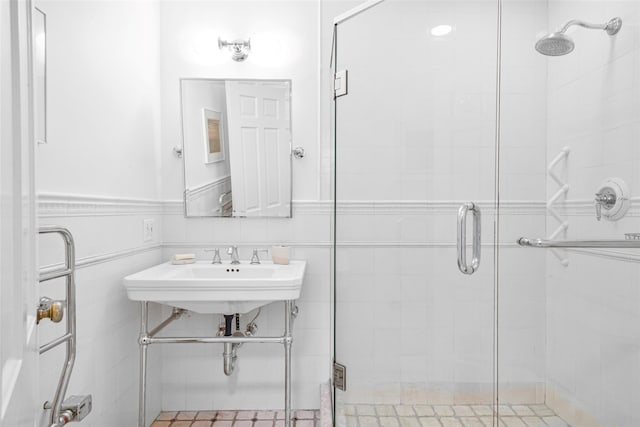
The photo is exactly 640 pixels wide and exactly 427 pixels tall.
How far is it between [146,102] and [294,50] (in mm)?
793

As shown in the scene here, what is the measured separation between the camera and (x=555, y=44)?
4.20ft

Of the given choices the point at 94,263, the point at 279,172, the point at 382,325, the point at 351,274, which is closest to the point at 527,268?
the point at 382,325

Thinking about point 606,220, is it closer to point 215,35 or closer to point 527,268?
point 527,268

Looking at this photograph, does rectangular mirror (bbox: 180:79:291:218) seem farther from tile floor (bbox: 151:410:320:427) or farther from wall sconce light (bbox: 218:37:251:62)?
tile floor (bbox: 151:410:320:427)

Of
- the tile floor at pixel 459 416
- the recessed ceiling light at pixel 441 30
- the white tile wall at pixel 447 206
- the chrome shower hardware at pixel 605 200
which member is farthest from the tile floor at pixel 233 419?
the recessed ceiling light at pixel 441 30

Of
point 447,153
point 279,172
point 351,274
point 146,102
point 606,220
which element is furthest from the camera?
point 279,172

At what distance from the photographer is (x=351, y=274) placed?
5.97ft

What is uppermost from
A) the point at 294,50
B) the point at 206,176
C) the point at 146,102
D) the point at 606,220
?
the point at 294,50

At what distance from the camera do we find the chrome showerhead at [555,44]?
50.0 inches

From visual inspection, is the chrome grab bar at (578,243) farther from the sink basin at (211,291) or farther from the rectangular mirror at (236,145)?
the rectangular mirror at (236,145)

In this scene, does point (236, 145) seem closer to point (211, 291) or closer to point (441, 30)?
point (211, 291)

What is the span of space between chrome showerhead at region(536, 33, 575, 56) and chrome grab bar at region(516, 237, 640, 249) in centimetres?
56

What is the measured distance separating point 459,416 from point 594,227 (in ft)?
2.36

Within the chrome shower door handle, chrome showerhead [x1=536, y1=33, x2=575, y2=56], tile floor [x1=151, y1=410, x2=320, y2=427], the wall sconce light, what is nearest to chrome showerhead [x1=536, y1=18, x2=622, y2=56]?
chrome showerhead [x1=536, y1=33, x2=575, y2=56]
